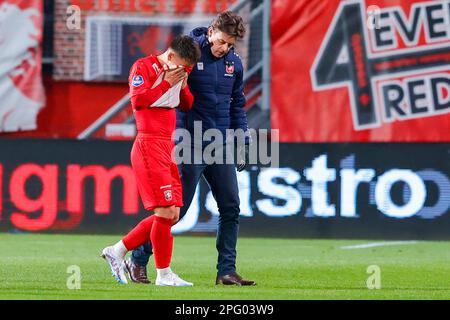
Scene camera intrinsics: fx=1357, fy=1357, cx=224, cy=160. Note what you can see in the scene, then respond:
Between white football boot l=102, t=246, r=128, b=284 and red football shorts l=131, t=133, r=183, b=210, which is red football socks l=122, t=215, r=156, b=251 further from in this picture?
red football shorts l=131, t=133, r=183, b=210

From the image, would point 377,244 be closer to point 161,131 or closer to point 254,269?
point 254,269

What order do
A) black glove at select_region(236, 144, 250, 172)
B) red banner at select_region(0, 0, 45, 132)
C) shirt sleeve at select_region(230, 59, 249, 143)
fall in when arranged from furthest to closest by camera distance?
red banner at select_region(0, 0, 45, 132), black glove at select_region(236, 144, 250, 172), shirt sleeve at select_region(230, 59, 249, 143)

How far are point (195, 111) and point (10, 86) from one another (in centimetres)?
1027

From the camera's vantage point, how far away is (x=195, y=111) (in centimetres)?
1139

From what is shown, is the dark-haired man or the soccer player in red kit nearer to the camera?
the soccer player in red kit

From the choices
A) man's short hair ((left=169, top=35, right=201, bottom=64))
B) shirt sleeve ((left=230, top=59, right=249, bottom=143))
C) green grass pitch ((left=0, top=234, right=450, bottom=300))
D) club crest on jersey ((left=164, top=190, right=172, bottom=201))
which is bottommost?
green grass pitch ((left=0, top=234, right=450, bottom=300))

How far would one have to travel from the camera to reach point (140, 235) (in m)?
11.3

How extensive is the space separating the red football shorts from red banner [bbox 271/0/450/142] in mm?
9365

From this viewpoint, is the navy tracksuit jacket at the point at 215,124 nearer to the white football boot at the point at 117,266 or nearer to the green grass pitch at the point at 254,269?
the white football boot at the point at 117,266

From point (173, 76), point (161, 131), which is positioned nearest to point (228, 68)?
point (173, 76)

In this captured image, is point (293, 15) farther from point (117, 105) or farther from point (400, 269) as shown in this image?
point (400, 269)

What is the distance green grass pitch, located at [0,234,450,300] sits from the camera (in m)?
10.5

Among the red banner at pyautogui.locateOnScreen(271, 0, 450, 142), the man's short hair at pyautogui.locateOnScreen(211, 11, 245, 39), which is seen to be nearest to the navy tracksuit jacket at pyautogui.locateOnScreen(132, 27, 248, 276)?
the man's short hair at pyautogui.locateOnScreen(211, 11, 245, 39)

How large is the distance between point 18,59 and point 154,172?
1072 cm
